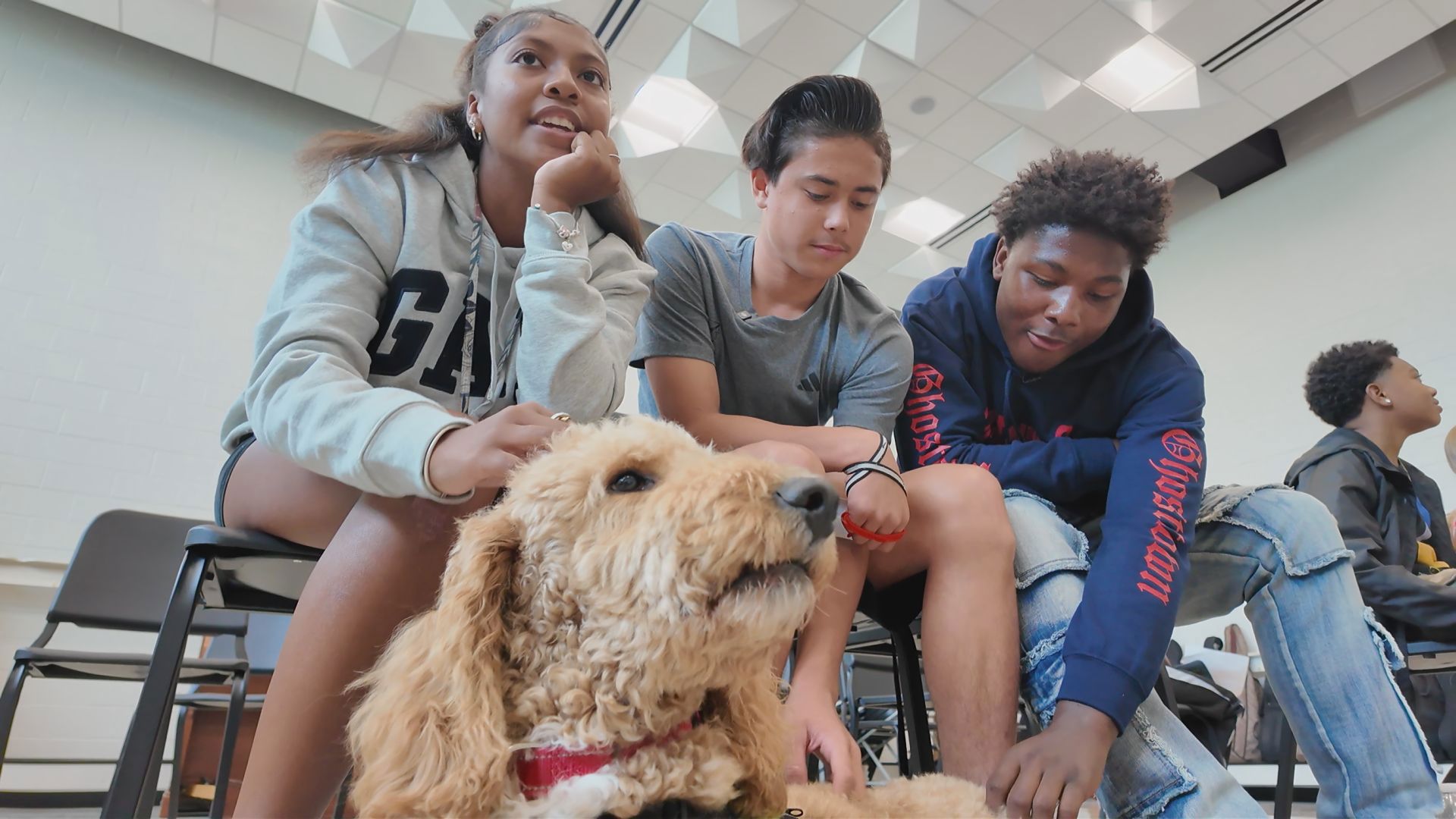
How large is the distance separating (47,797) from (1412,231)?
8.26 meters

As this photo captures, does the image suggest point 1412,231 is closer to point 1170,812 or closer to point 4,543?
point 1170,812

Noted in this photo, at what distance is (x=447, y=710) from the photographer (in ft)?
2.18

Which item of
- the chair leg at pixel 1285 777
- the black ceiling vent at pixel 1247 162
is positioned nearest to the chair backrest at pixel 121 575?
the chair leg at pixel 1285 777

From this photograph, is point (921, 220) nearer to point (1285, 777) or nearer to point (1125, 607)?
point (1285, 777)

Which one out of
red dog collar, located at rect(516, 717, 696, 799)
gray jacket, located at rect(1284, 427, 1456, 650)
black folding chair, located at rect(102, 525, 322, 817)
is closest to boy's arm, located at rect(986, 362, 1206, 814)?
red dog collar, located at rect(516, 717, 696, 799)

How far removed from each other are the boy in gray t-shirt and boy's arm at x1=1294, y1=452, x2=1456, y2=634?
1.35 metres

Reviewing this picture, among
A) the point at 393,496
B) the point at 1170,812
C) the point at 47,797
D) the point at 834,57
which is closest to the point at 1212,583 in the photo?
the point at 1170,812

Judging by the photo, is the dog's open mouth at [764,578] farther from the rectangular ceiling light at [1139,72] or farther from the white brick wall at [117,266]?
the rectangular ceiling light at [1139,72]

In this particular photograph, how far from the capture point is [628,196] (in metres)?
1.44

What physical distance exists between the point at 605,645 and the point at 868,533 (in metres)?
0.50

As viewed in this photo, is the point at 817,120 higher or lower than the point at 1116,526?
higher

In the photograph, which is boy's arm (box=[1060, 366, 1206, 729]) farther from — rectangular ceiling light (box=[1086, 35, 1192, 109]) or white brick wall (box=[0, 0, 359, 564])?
white brick wall (box=[0, 0, 359, 564])

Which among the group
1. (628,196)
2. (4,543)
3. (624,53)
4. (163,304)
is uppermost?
(624,53)

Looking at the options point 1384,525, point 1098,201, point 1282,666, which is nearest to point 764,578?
point 1282,666
